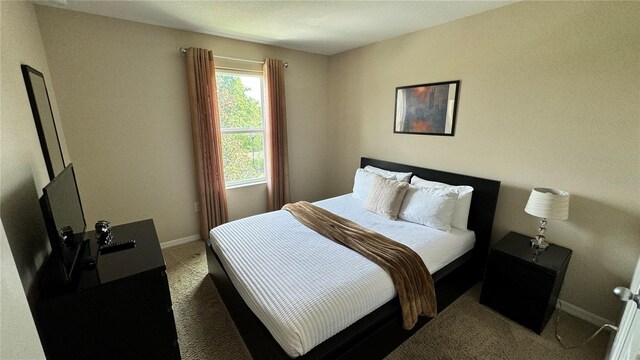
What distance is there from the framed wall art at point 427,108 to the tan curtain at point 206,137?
2120 millimetres

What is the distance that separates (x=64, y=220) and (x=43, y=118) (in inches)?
36.0

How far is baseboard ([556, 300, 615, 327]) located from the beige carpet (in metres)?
0.06

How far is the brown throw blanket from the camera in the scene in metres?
1.70

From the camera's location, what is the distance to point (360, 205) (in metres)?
2.90

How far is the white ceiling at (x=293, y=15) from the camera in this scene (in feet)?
7.14

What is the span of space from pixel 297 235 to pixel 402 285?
2.92ft

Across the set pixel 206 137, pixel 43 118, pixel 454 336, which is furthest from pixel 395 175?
pixel 43 118

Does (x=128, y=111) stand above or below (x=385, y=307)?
above

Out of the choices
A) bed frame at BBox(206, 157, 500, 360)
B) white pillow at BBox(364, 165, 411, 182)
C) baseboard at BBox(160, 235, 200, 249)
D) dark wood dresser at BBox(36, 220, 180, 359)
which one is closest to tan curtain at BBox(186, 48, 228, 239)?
baseboard at BBox(160, 235, 200, 249)

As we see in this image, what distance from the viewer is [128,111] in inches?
105

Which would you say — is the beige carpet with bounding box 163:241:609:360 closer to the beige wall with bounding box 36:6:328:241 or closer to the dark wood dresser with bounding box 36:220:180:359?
the dark wood dresser with bounding box 36:220:180:359

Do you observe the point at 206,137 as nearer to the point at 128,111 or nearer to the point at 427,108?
the point at 128,111

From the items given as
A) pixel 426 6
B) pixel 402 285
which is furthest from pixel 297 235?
pixel 426 6

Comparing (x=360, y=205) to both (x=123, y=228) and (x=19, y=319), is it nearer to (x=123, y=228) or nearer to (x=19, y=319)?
(x=123, y=228)
